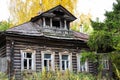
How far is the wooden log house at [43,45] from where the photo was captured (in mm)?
21938

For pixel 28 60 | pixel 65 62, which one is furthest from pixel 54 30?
pixel 28 60

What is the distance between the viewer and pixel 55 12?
25.7 m

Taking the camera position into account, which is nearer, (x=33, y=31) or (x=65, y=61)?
(x=33, y=31)

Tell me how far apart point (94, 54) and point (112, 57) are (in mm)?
1382

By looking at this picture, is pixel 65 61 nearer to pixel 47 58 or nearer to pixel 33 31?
pixel 47 58

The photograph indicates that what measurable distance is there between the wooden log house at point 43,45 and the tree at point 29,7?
8140 mm

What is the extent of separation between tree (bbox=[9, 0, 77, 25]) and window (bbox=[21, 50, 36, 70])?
458 inches

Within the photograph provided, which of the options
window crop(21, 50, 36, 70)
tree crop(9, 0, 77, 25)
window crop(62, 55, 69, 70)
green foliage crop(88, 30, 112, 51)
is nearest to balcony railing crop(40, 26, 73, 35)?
window crop(62, 55, 69, 70)

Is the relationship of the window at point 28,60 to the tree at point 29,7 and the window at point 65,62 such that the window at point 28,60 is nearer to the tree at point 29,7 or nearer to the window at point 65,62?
the window at point 65,62

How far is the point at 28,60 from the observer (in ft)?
74.2

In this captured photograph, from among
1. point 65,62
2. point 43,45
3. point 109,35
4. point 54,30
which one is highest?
point 54,30

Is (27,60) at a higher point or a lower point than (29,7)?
lower

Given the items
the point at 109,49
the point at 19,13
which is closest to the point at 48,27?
the point at 109,49

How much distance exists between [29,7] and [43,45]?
11.8 metres
